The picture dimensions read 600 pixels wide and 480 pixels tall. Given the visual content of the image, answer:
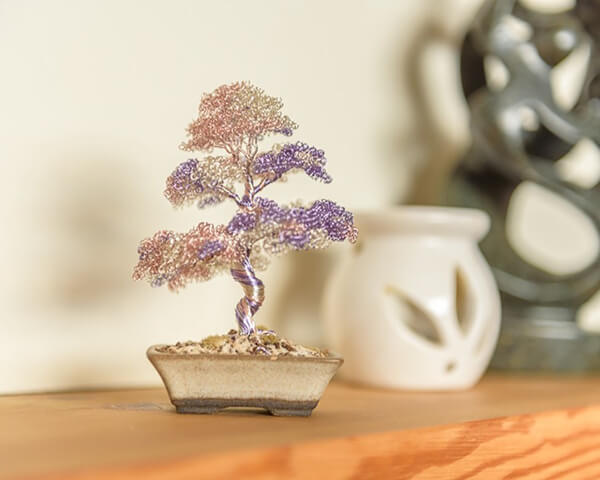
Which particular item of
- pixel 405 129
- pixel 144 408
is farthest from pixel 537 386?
pixel 144 408

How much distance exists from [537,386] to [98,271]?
1.94 feet

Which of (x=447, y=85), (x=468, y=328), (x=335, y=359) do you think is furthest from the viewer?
(x=447, y=85)

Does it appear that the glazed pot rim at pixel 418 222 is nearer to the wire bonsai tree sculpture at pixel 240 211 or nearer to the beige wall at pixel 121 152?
the beige wall at pixel 121 152

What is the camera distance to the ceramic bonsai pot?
2.23ft

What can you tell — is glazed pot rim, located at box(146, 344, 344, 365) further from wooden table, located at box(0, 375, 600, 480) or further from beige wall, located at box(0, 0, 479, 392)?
beige wall, located at box(0, 0, 479, 392)

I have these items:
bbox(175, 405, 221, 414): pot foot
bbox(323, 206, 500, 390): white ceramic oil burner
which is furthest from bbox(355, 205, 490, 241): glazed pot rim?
bbox(175, 405, 221, 414): pot foot

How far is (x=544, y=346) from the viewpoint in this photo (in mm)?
1211

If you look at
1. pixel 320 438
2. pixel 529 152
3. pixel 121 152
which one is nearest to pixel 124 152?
→ pixel 121 152

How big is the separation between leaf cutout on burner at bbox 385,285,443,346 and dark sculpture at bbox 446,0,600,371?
14 cm

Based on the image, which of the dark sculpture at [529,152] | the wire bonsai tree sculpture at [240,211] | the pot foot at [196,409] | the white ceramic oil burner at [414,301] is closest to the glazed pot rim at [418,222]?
the white ceramic oil burner at [414,301]

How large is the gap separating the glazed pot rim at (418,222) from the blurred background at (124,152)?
10 centimetres

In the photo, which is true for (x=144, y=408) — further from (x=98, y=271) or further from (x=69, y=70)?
(x=69, y=70)

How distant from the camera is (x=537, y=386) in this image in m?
1.06

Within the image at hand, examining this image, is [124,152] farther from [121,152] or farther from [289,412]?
[289,412]
